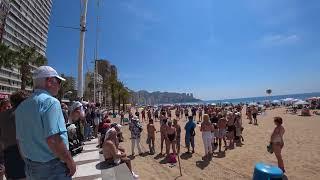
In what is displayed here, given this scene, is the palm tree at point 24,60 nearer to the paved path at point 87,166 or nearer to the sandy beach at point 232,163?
the sandy beach at point 232,163

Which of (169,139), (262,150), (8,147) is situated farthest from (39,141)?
(262,150)

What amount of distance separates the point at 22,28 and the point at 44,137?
106117mm

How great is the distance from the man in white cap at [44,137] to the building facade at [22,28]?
70402mm

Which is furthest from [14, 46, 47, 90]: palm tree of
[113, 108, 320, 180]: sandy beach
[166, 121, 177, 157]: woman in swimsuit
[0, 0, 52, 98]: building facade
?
[166, 121, 177, 157]: woman in swimsuit

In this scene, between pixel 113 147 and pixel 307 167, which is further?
pixel 307 167

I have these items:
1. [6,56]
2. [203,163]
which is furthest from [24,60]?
[203,163]

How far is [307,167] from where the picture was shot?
37.5 ft

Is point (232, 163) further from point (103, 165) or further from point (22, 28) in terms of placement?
point (22, 28)

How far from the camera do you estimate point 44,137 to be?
2.74m

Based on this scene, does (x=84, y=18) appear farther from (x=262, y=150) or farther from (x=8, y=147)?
(x=8, y=147)

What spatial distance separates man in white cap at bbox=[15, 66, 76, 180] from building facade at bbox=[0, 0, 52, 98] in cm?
7040

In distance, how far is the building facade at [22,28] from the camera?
8291 centimetres

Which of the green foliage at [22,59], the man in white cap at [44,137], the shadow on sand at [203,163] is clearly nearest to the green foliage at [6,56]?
the green foliage at [22,59]

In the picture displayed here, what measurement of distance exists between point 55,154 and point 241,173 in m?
9.00
